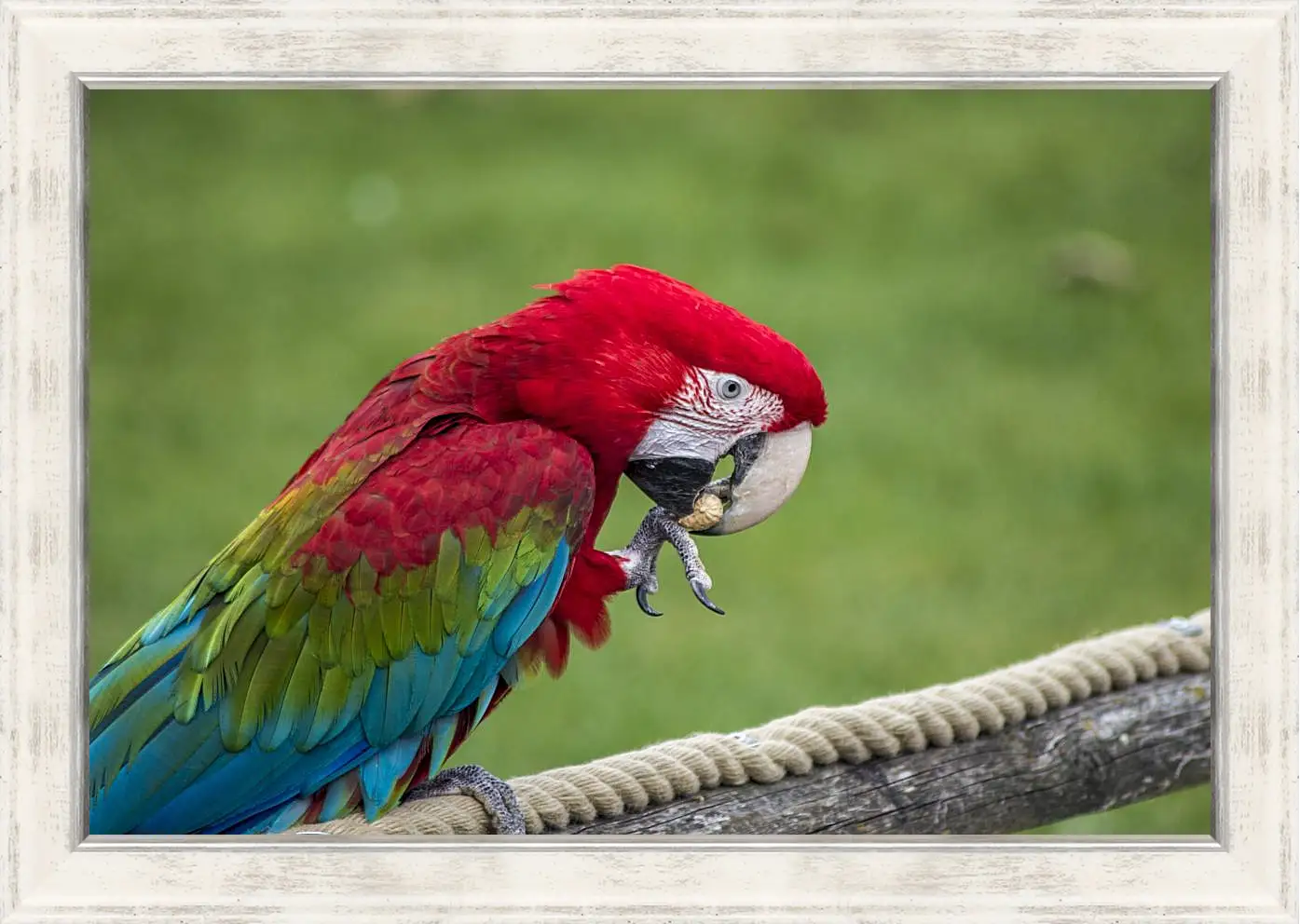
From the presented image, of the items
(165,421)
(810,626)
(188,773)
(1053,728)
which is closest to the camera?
(188,773)

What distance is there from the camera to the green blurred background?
12.4 ft

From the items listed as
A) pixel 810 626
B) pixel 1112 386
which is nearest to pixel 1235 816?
pixel 810 626

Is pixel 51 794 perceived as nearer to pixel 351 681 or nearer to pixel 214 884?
pixel 214 884

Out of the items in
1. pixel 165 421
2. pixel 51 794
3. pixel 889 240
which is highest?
pixel 889 240

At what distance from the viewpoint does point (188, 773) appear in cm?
155

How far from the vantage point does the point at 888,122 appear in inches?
168

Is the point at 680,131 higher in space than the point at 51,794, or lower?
higher

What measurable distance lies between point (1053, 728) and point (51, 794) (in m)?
1.33

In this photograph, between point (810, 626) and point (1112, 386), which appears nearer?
point (810, 626)

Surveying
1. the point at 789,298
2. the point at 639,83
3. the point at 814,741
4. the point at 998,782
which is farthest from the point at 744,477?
the point at 789,298

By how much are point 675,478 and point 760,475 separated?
106 millimetres

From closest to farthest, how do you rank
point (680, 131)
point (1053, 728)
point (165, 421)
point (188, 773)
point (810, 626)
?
1. point (188, 773)
2. point (1053, 728)
3. point (810, 626)
4. point (165, 421)
5. point (680, 131)

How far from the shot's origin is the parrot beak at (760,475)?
1.66m

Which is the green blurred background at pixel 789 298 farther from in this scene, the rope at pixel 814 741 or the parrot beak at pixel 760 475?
the parrot beak at pixel 760 475
